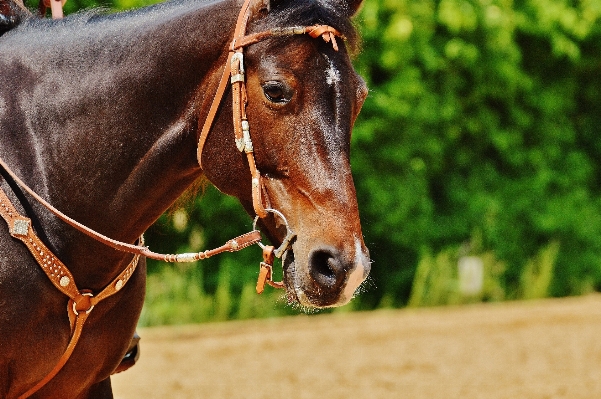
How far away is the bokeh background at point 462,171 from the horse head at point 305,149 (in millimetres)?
5236

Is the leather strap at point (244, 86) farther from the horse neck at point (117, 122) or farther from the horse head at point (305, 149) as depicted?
the horse neck at point (117, 122)

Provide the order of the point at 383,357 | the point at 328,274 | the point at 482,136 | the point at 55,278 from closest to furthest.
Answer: the point at 328,274
the point at 55,278
the point at 383,357
the point at 482,136

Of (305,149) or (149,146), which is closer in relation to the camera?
(305,149)

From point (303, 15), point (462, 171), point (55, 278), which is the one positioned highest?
point (303, 15)

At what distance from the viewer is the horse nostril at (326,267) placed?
88.6 inches

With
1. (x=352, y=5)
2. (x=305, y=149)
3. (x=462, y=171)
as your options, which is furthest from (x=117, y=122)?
(x=462, y=171)

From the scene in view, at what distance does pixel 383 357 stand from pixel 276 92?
5.24 metres

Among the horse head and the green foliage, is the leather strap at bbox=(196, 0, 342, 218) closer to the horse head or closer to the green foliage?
the horse head

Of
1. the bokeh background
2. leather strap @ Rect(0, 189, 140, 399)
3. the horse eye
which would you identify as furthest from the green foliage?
the horse eye

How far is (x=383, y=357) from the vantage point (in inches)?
287

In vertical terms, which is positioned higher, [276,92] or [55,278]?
[276,92]

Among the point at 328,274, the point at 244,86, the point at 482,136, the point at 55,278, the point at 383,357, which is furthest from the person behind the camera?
the point at 482,136

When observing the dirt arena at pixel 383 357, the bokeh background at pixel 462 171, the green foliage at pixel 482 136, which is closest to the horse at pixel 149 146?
the dirt arena at pixel 383 357

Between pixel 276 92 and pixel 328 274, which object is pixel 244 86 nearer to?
pixel 276 92
